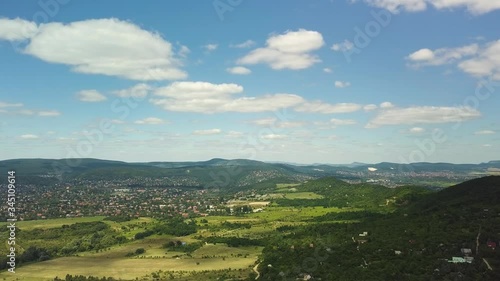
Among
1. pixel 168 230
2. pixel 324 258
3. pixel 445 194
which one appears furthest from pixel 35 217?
pixel 445 194

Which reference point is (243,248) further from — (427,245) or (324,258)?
(427,245)

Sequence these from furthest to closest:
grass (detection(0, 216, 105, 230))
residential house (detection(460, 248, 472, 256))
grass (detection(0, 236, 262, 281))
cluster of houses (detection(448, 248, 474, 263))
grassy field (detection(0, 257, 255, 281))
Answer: grass (detection(0, 216, 105, 230)), grass (detection(0, 236, 262, 281)), grassy field (detection(0, 257, 255, 281)), residential house (detection(460, 248, 472, 256)), cluster of houses (detection(448, 248, 474, 263))

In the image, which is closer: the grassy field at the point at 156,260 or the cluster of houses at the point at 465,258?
the cluster of houses at the point at 465,258

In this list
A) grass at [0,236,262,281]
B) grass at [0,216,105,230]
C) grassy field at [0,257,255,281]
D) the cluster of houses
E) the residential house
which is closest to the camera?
the cluster of houses

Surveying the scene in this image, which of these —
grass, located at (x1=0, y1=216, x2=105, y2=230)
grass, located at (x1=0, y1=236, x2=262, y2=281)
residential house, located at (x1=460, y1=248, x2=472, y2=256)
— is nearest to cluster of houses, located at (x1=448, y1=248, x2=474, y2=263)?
residential house, located at (x1=460, y1=248, x2=472, y2=256)

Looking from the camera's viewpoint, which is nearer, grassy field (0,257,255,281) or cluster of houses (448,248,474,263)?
cluster of houses (448,248,474,263)

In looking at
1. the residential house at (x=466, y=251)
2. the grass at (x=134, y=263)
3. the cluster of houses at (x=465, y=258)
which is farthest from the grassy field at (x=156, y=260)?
the residential house at (x=466, y=251)

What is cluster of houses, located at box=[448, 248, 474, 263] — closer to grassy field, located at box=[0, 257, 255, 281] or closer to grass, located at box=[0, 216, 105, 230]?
grassy field, located at box=[0, 257, 255, 281]

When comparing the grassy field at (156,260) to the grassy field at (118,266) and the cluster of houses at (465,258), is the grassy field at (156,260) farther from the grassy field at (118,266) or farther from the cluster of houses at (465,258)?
the cluster of houses at (465,258)

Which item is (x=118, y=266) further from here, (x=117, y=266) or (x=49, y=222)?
(x=49, y=222)

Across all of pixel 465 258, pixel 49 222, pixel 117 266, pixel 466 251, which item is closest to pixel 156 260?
pixel 117 266

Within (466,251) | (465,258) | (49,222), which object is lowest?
(49,222)
